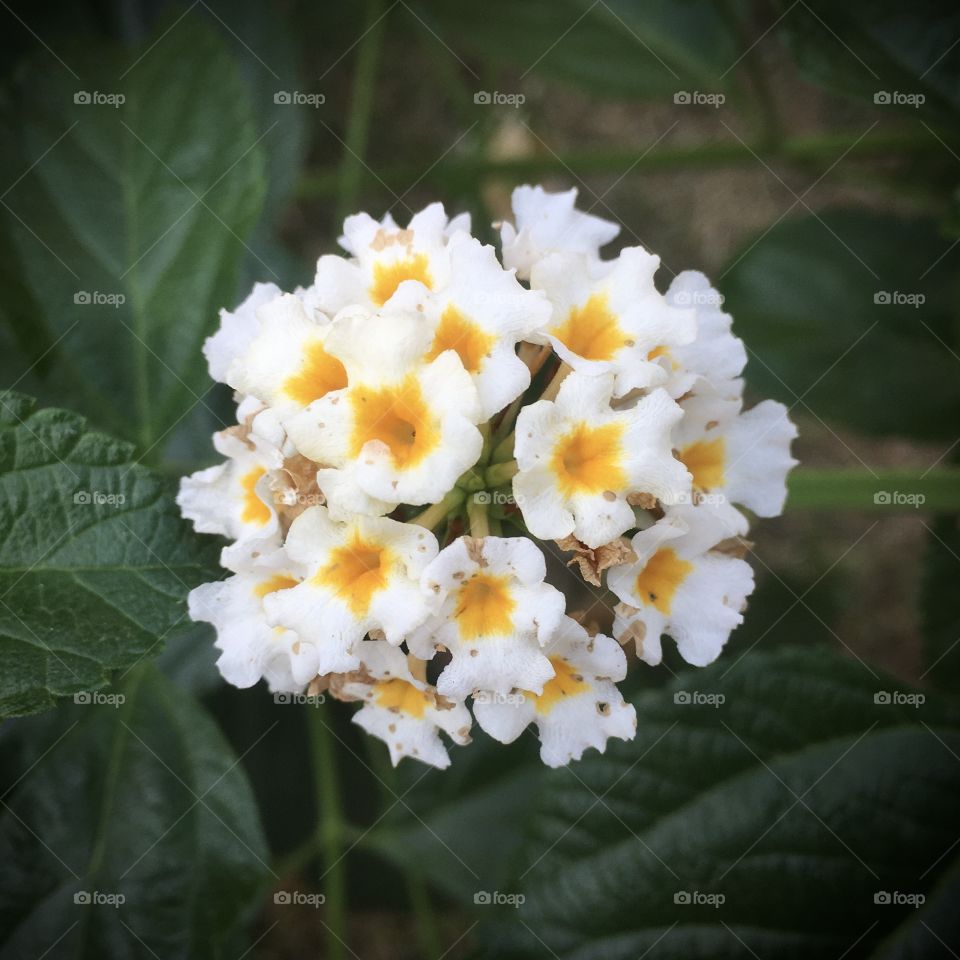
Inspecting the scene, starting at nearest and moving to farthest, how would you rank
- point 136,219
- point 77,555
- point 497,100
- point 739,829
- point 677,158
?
point 77,555 < point 739,829 < point 136,219 < point 677,158 < point 497,100

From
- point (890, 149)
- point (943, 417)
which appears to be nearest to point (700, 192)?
point (890, 149)

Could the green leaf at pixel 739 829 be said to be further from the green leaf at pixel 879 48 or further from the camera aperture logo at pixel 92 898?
the green leaf at pixel 879 48

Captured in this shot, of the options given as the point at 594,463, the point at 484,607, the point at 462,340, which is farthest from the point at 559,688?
the point at 462,340

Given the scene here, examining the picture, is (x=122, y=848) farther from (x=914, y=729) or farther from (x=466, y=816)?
(x=914, y=729)

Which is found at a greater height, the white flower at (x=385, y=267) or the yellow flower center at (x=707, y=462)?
the white flower at (x=385, y=267)

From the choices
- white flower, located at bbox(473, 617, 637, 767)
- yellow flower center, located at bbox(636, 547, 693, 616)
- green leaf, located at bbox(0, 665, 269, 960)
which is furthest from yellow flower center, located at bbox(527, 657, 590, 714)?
green leaf, located at bbox(0, 665, 269, 960)

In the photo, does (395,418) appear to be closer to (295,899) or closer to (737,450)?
(737,450)

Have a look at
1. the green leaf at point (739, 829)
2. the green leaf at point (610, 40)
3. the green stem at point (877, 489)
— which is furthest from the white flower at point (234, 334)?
the green leaf at point (610, 40)
